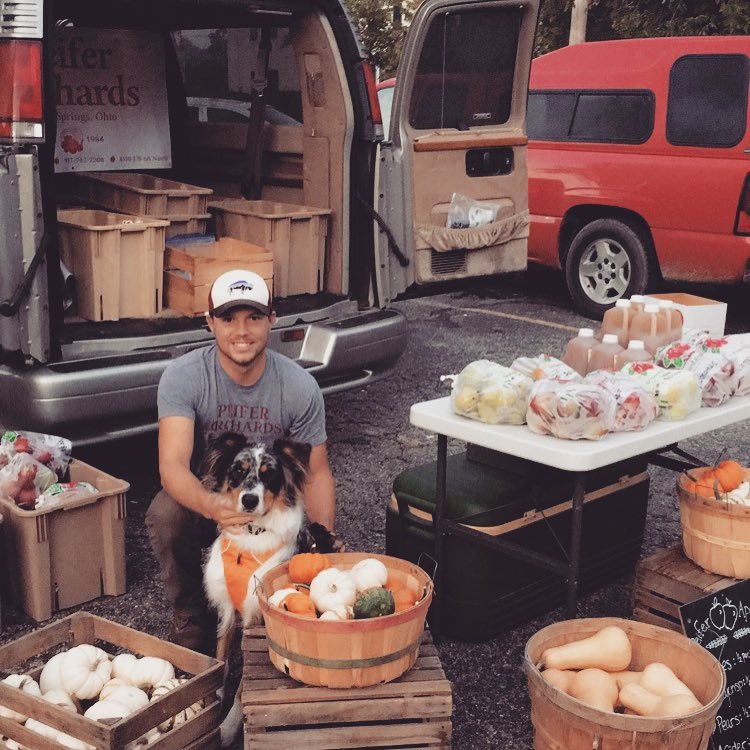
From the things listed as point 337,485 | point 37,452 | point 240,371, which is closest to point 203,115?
point 337,485

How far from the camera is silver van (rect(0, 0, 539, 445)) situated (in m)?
3.96

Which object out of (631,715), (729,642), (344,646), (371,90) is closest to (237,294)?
(344,646)

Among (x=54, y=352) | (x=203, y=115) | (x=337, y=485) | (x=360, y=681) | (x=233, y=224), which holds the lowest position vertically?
(x=337, y=485)

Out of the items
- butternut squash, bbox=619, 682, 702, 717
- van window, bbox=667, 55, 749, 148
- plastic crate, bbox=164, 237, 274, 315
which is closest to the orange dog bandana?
butternut squash, bbox=619, 682, 702, 717

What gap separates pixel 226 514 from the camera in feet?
9.86

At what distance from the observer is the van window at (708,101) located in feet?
24.3

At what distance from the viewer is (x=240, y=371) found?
329 centimetres

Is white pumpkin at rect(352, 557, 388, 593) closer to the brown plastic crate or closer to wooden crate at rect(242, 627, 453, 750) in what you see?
wooden crate at rect(242, 627, 453, 750)

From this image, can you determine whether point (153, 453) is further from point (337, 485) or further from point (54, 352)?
point (54, 352)

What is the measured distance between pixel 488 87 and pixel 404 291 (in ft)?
3.98

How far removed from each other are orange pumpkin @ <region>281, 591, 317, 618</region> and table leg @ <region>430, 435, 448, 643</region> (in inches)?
37.5

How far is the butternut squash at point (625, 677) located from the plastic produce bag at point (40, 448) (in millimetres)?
2239

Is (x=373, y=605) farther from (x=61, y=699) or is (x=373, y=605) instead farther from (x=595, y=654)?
(x=61, y=699)

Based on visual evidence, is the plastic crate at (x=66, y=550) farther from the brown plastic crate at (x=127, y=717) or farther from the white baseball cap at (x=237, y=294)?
the white baseball cap at (x=237, y=294)
